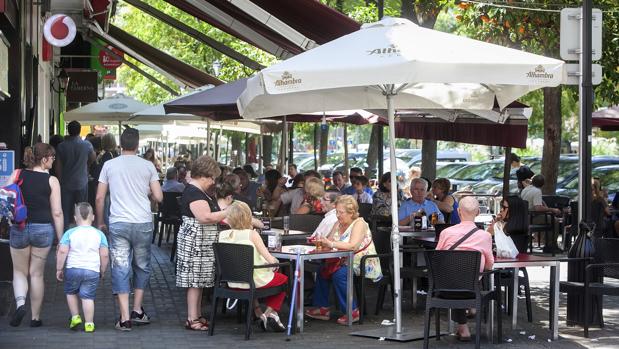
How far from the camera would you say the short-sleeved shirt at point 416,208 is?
41.4 feet

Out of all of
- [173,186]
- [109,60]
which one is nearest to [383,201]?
[173,186]

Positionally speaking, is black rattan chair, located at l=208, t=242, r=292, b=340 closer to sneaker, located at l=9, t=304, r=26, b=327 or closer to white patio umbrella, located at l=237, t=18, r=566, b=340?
white patio umbrella, located at l=237, t=18, r=566, b=340

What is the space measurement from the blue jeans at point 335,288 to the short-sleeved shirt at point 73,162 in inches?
254

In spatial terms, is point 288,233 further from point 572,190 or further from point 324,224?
point 572,190

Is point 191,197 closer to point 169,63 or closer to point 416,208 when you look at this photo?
point 416,208

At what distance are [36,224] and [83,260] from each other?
2.19 ft

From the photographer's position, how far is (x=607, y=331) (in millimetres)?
10148

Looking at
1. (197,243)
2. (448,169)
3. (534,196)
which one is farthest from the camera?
(448,169)


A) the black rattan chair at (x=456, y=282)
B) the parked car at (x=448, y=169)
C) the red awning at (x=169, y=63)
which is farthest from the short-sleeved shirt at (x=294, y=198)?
the parked car at (x=448, y=169)

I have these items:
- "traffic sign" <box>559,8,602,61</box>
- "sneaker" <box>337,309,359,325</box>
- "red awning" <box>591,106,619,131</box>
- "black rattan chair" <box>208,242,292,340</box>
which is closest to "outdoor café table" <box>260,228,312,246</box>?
"sneaker" <box>337,309,359,325</box>

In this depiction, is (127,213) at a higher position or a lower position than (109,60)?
lower

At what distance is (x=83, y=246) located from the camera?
951 cm

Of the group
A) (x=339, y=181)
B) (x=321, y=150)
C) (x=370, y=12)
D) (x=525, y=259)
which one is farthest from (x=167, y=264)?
(x=321, y=150)

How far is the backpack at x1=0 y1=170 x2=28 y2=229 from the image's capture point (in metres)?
9.66
